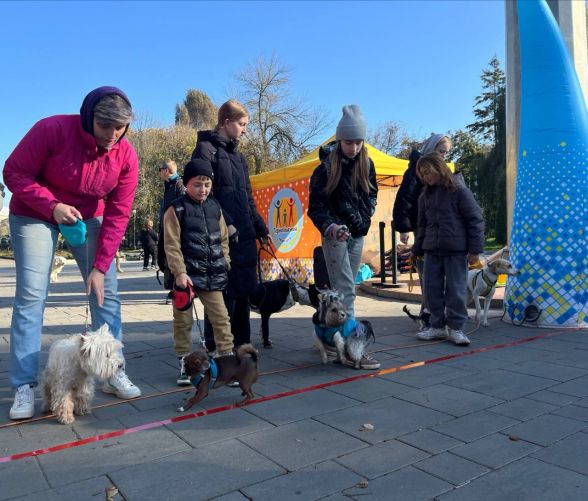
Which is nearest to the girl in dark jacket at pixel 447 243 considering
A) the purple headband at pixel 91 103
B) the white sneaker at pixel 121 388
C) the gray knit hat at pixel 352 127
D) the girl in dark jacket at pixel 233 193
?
the gray knit hat at pixel 352 127

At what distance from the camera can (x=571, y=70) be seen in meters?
5.84

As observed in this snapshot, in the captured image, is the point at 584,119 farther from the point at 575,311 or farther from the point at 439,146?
the point at 575,311

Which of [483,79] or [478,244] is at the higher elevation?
[483,79]

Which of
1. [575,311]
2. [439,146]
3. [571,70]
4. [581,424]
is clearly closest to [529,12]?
[571,70]

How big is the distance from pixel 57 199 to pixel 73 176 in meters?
0.18

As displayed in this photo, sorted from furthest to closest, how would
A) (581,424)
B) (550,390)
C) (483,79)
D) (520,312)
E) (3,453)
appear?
(483,79)
(520,312)
(550,390)
(581,424)
(3,453)

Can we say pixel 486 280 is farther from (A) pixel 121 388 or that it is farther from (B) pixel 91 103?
(B) pixel 91 103

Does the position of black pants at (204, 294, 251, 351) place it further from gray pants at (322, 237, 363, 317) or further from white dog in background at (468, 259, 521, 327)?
white dog in background at (468, 259, 521, 327)

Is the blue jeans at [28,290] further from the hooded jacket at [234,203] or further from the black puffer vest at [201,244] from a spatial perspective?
the hooded jacket at [234,203]

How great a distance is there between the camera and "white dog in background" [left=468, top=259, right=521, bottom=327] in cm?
583

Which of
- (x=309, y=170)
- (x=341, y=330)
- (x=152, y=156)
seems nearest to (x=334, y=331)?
(x=341, y=330)

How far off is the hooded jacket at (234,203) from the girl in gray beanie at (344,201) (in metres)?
0.65

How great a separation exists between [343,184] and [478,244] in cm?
157

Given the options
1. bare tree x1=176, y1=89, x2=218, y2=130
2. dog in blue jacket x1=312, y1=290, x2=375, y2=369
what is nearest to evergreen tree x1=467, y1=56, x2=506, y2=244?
dog in blue jacket x1=312, y1=290, x2=375, y2=369
